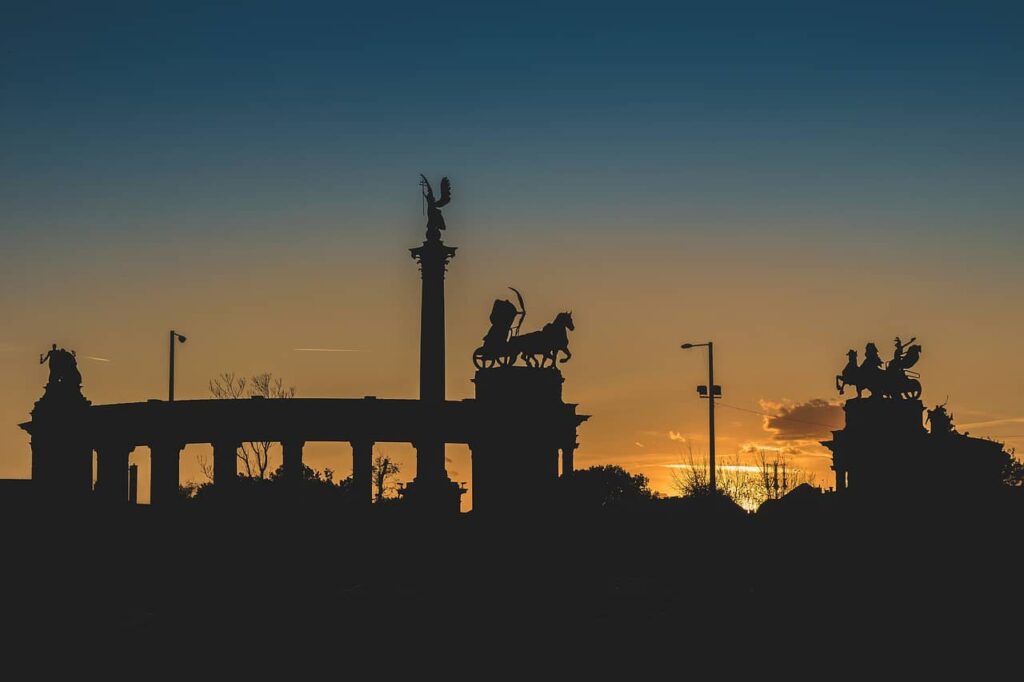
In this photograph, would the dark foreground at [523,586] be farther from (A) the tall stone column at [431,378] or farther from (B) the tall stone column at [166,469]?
(B) the tall stone column at [166,469]

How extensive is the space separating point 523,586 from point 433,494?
2014 centimetres

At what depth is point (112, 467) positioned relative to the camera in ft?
229

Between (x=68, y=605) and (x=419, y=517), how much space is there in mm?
15220

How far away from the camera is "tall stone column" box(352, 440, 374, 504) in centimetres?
6569

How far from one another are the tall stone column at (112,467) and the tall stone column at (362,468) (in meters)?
10.4

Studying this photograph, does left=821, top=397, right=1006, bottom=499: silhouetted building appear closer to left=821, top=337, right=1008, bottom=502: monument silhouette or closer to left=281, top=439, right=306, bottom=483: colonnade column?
left=821, top=337, right=1008, bottom=502: monument silhouette

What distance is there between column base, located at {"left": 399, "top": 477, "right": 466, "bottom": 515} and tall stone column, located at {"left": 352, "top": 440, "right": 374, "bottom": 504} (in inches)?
72.0

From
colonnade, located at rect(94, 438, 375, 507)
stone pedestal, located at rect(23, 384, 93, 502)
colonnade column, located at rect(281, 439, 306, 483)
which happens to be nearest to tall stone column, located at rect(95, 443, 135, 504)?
colonnade, located at rect(94, 438, 375, 507)

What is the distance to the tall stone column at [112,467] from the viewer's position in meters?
69.6

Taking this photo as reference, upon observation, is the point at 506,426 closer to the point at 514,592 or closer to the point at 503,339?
the point at 503,339

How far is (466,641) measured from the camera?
38.7 m

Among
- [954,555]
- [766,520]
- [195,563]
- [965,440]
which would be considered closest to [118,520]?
[195,563]

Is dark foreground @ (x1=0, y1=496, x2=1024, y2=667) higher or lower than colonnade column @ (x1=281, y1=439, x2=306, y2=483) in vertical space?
lower

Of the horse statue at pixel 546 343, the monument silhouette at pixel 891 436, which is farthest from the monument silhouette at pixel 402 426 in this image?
the monument silhouette at pixel 891 436
